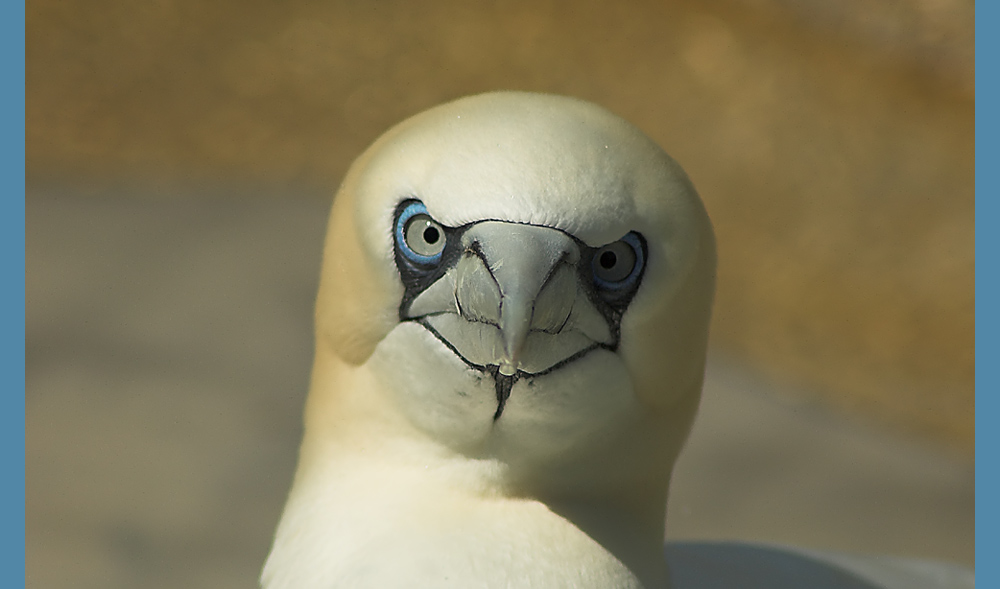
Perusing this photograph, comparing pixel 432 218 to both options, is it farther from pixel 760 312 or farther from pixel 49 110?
pixel 49 110

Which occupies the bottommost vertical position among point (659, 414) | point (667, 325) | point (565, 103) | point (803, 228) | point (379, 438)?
point (379, 438)

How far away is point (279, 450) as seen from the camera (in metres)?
5.21

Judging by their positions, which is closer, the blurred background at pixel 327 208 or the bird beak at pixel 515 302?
the bird beak at pixel 515 302

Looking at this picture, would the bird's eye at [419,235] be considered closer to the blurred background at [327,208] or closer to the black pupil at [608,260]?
the black pupil at [608,260]

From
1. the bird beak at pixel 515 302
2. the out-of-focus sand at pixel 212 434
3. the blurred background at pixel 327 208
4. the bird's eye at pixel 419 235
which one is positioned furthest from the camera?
the blurred background at pixel 327 208

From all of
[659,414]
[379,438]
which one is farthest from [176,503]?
[659,414]

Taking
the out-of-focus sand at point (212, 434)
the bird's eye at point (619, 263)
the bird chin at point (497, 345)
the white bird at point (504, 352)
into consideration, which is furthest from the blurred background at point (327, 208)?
the bird's eye at point (619, 263)

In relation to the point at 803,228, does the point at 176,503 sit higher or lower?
lower

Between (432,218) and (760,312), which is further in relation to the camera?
(760,312)

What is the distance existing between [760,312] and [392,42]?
9.59ft

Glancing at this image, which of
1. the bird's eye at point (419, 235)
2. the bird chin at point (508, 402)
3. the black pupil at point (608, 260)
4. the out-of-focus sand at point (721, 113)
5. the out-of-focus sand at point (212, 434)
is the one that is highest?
the out-of-focus sand at point (721, 113)

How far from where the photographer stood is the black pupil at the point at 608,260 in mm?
2061

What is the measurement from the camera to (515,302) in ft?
6.29

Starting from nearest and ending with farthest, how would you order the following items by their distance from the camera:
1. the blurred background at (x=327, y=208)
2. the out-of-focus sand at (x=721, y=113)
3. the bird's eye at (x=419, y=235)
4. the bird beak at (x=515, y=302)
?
the bird beak at (x=515, y=302) < the bird's eye at (x=419, y=235) < the blurred background at (x=327, y=208) < the out-of-focus sand at (x=721, y=113)
